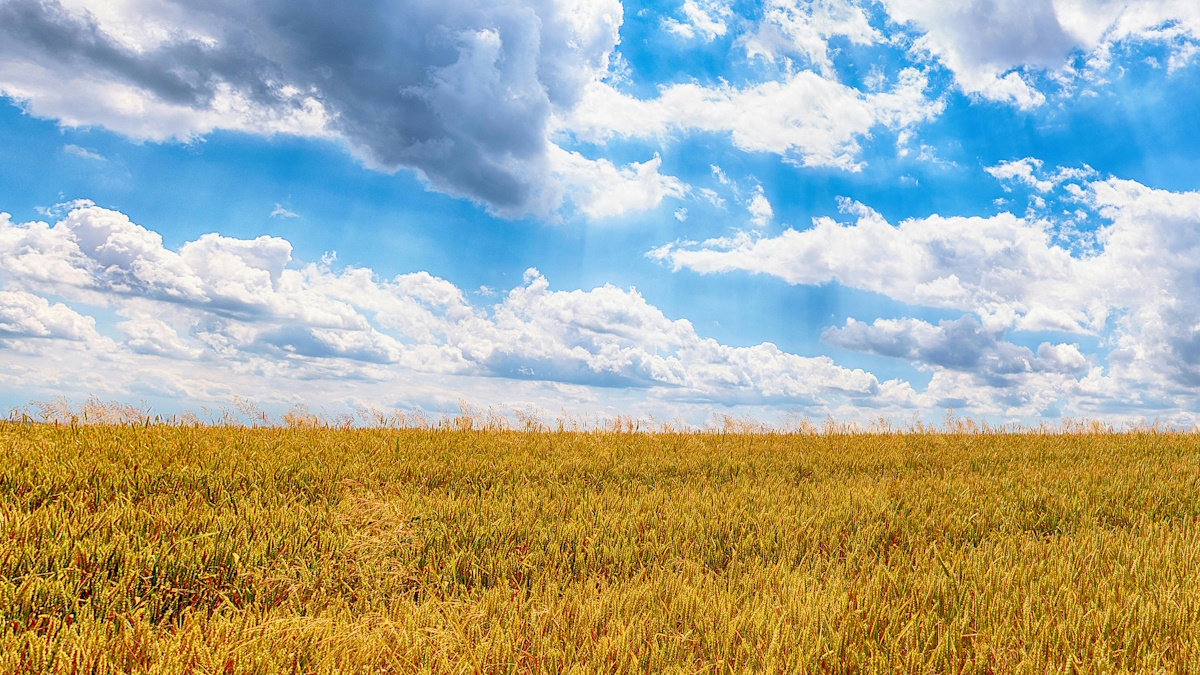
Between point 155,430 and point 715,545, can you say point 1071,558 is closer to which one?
point 715,545

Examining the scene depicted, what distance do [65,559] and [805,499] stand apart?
6.26 meters

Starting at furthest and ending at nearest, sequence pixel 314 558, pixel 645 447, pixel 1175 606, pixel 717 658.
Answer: pixel 645 447 < pixel 314 558 < pixel 1175 606 < pixel 717 658

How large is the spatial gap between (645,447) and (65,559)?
7.08 metres

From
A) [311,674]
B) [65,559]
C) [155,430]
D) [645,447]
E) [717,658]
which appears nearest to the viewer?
[311,674]

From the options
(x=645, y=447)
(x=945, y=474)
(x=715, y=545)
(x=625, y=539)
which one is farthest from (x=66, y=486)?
(x=945, y=474)

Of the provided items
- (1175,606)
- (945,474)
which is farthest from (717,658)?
(945,474)

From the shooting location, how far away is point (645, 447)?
32.8 feet

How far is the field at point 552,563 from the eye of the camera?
132 inches

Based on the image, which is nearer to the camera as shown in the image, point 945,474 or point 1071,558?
point 1071,558

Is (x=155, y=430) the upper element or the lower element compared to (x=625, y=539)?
upper

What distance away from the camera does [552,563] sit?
5000mm

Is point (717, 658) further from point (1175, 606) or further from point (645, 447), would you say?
point (645, 447)

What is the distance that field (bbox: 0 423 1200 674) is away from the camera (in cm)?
336

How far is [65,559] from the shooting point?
167 inches
